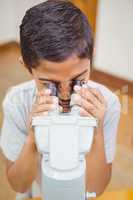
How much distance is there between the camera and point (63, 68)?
0.83m

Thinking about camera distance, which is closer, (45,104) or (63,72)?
(45,104)

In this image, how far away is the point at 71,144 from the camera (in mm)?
506

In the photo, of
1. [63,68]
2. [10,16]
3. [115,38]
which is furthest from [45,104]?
[10,16]

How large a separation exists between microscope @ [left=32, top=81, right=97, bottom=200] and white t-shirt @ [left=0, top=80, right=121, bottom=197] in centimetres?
56

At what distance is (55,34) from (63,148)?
392mm

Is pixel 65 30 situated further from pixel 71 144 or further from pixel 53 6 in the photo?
pixel 71 144

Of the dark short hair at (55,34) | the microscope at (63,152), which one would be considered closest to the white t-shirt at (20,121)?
the dark short hair at (55,34)

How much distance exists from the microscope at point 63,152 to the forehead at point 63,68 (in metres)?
0.28

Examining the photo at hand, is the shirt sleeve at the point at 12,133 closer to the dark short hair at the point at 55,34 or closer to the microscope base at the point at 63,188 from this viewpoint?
the dark short hair at the point at 55,34

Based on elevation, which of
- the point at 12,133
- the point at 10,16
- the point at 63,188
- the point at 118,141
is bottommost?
the point at 118,141

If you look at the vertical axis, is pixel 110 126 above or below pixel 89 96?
below

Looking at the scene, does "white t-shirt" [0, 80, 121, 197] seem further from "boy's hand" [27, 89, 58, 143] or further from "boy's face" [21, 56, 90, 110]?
"boy's hand" [27, 89, 58, 143]

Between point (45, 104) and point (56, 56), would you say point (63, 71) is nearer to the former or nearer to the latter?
point (56, 56)

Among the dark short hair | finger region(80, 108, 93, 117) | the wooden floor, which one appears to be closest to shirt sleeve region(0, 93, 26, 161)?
the dark short hair
